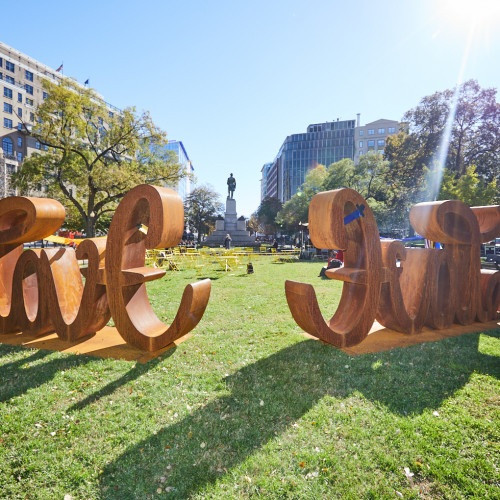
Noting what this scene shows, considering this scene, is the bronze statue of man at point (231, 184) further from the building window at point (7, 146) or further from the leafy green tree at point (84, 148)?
the building window at point (7, 146)

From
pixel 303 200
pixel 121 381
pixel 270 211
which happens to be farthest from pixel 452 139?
pixel 270 211

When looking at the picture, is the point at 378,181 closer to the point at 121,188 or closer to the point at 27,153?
the point at 121,188

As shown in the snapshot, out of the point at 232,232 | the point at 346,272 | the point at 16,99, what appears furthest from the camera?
the point at 16,99

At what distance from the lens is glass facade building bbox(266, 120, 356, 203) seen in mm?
82500

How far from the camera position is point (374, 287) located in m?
5.05

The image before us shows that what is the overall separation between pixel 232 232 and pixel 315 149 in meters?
54.4

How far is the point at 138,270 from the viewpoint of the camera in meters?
4.71

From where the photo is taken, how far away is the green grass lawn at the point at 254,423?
2443mm

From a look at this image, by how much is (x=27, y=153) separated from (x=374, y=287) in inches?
2320

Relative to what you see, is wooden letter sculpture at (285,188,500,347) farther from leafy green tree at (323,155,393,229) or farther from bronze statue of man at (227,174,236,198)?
bronze statue of man at (227,174,236,198)

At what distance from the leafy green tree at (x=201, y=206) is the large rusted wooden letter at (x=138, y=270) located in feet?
180

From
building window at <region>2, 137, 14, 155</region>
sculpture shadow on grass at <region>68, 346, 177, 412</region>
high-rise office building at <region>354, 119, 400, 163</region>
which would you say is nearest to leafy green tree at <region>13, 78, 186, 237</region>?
sculpture shadow on grass at <region>68, 346, 177, 412</region>

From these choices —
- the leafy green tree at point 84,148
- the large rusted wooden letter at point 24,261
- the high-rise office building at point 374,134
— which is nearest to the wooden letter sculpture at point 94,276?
the large rusted wooden letter at point 24,261

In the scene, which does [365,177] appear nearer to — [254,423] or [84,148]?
[84,148]
